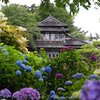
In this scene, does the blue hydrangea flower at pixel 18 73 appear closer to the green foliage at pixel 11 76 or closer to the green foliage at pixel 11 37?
the green foliage at pixel 11 76

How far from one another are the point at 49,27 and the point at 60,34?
1.84 metres

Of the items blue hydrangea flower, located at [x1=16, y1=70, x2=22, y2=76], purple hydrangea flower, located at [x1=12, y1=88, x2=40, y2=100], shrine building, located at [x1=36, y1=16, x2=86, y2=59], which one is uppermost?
purple hydrangea flower, located at [x1=12, y1=88, x2=40, y2=100]

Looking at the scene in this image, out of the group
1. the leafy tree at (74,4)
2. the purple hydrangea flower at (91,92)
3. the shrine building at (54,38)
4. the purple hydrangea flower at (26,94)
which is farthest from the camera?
the shrine building at (54,38)

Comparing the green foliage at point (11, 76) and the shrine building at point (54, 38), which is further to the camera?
the shrine building at point (54, 38)

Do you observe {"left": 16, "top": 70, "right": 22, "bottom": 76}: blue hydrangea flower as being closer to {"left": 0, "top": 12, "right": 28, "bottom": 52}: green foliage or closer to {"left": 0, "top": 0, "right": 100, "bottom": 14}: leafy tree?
{"left": 0, "top": 0, "right": 100, "bottom": 14}: leafy tree

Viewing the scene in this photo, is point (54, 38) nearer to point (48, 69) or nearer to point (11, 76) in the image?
point (48, 69)

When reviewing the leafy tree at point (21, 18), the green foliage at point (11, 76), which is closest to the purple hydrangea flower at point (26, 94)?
the green foliage at point (11, 76)

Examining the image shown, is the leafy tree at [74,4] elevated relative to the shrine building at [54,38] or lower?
elevated

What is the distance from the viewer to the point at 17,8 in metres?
45.8

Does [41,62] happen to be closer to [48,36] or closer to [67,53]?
[67,53]

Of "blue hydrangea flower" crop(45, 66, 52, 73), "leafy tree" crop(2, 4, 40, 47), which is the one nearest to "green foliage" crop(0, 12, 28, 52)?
"blue hydrangea flower" crop(45, 66, 52, 73)

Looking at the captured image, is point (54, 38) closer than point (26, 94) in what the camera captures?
No

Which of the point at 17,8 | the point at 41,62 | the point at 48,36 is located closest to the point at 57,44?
the point at 48,36

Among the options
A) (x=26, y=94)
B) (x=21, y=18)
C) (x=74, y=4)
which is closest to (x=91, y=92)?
(x=26, y=94)
